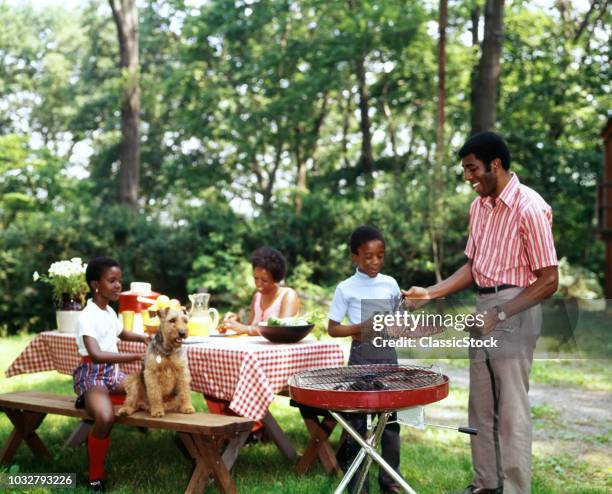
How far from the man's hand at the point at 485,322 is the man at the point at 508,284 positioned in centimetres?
8

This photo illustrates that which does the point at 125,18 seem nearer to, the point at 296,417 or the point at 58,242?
the point at 58,242

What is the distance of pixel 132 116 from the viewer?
57.2 feet

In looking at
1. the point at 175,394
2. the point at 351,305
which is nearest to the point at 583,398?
the point at 351,305

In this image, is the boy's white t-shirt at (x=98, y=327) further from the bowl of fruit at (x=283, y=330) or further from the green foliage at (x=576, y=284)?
the green foliage at (x=576, y=284)

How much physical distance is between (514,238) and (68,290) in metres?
3.50

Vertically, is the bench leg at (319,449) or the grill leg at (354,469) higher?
the grill leg at (354,469)

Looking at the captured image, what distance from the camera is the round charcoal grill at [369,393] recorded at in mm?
3156

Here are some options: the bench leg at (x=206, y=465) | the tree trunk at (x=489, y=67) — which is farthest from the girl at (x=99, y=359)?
the tree trunk at (x=489, y=67)

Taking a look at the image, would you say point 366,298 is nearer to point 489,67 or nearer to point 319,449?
point 319,449

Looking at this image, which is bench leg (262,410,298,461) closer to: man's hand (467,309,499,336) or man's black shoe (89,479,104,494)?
man's black shoe (89,479,104,494)

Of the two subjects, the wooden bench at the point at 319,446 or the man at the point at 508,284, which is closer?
the man at the point at 508,284

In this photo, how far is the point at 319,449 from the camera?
5133 mm

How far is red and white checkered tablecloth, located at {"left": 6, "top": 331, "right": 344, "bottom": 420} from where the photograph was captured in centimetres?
452

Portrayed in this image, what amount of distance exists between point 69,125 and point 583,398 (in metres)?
28.0
